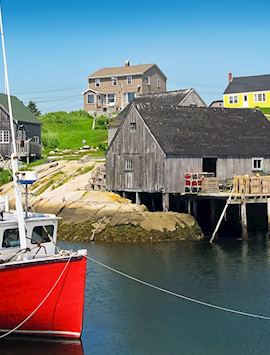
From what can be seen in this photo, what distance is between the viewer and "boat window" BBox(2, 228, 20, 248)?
952 inches

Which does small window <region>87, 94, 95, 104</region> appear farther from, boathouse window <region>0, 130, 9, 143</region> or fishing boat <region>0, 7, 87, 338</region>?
fishing boat <region>0, 7, 87, 338</region>

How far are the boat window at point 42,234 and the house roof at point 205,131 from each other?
23027mm

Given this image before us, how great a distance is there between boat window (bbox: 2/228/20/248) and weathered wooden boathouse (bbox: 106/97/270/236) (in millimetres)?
23329

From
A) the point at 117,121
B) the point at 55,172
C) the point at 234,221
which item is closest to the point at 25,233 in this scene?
the point at 234,221

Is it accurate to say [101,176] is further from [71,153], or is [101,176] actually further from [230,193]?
[71,153]

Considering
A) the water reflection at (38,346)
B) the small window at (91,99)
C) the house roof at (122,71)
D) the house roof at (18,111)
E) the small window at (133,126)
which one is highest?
the house roof at (122,71)

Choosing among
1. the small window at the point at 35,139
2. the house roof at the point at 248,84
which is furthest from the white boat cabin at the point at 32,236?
the house roof at the point at 248,84

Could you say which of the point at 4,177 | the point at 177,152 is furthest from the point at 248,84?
the point at 177,152

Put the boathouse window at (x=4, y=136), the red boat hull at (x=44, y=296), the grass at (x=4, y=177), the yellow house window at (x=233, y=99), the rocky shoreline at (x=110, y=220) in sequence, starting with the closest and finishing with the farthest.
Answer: the red boat hull at (x=44, y=296) < the rocky shoreline at (x=110, y=220) < the grass at (x=4, y=177) < the boathouse window at (x=4, y=136) < the yellow house window at (x=233, y=99)

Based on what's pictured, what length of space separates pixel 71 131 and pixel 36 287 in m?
72.6

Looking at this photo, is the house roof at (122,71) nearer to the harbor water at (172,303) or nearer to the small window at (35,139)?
the small window at (35,139)

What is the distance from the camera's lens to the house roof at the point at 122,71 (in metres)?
97.8

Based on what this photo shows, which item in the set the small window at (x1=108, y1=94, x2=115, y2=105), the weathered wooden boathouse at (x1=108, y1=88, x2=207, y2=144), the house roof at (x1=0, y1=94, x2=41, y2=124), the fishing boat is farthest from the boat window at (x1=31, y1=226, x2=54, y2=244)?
the small window at (x1=108, y1=94, x2=115, y2=105)

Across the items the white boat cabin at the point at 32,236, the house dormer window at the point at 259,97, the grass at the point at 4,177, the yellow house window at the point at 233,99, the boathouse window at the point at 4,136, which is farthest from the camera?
the yellow house window at the point at 233,99
